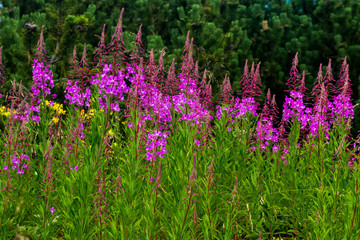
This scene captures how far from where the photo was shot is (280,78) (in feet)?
37.6

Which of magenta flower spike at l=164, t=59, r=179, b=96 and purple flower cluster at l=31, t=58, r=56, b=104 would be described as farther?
magenta flower spike at l=164, t=59, r=179, b=96

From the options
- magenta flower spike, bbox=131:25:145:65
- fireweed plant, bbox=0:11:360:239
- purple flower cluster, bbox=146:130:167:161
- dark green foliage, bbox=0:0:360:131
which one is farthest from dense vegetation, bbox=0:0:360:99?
purple flower cluster, bbox=146:130:167:161

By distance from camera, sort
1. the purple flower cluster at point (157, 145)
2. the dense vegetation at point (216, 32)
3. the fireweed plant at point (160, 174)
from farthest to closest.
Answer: the dense vegetation at point (216, 32), the purple flower cluster at point (157, 145), the fireweed plant at point (160, 174)

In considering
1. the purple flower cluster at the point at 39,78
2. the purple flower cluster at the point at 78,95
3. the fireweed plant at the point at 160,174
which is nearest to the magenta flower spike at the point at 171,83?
the fireweed plant at the point at 160,174

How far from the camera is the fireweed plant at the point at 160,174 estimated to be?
4094 mm

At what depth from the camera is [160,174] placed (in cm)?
374

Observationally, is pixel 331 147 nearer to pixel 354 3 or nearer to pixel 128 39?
pixel 128 39

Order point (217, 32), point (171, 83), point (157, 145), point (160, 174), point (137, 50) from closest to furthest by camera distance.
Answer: point (160, 174), point (157, 145), point (137, 50), point (171, 83), point (217, 32)

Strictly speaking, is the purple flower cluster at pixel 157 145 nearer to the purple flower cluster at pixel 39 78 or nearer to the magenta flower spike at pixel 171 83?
the magenta flower spike at pixel 171 83

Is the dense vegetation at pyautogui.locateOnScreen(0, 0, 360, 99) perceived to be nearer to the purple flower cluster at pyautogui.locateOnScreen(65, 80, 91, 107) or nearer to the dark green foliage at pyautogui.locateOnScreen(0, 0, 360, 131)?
the dark green foliage at pyautogui.locateOnScreen(0, 0, 360, 131)

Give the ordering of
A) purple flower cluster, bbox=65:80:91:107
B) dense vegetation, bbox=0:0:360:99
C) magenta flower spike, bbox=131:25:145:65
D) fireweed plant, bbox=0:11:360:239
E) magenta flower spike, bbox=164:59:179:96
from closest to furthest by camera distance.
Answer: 1. fireweed plant, bbox=0:11:360:239
2. magenta flower spike, bbox=131:25:145:65
3. purple flower cluster, bbox=65:80:91:107
4. magenta flower spike, bbox=164:59:179:96
5. dense vegetation, bbox=0:0:360:99

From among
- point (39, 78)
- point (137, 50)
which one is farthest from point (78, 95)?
point (137, 50)

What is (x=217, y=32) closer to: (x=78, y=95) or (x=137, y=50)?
(x=137, y=50)

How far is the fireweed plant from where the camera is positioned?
161 inches
